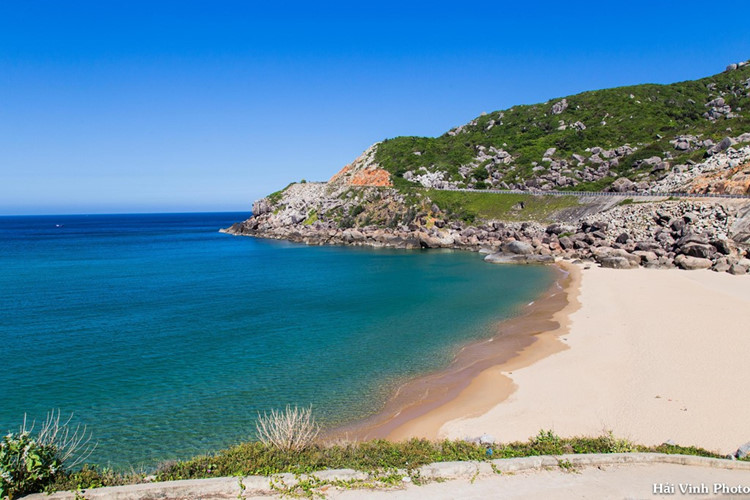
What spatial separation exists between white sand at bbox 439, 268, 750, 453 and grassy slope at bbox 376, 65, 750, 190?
6019 cm

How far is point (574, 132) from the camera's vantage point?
112 meters

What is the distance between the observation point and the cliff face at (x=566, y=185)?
5372 centimetres

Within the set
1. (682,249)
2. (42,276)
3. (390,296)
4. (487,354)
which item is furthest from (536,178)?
(42,276)

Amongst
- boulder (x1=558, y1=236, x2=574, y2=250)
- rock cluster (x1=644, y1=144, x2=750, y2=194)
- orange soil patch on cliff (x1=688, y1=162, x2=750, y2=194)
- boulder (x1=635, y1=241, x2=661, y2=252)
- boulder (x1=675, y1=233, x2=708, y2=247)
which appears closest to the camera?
boulder (x1=675, y1=233, x2=708, y2=247)

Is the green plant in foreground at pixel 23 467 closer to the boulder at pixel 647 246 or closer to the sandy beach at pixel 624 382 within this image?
the sandy beach at pixel 624 382

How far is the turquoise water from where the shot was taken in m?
17.5

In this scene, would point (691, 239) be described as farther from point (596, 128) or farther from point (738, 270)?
point (596, 128)

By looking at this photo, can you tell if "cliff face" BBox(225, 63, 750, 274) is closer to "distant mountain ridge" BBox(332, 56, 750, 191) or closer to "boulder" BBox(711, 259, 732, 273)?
"boulder" BBox(711, 259, 732, 273)

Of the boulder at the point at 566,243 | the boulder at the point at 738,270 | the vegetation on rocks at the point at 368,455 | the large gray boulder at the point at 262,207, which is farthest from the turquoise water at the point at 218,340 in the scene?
the large gray boulder at the point at 262,207

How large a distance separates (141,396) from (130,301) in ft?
74.5

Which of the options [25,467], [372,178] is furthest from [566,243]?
[25,467]

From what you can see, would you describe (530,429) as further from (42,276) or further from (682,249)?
(42,276)

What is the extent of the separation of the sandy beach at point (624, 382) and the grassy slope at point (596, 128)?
201 ft

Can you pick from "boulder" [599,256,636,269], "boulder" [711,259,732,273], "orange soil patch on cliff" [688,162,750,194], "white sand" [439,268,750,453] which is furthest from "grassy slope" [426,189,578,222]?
"white sand" [439,268,750,453]
